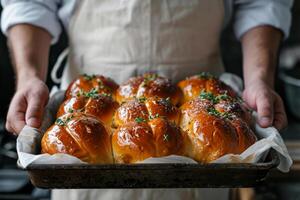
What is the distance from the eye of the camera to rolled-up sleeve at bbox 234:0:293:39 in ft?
5.59

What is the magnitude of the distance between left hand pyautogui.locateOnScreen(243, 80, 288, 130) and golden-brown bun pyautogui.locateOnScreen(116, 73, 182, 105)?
20 centimetres

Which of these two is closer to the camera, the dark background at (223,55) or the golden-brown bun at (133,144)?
the golden-brown bun at (133,144)

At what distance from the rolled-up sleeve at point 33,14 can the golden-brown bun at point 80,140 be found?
1.92ft

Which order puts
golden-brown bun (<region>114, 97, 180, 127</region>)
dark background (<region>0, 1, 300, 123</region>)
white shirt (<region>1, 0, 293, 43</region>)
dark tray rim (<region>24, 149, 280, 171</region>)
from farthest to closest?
dark background (<region>0, 1, 300, 123</region>)
white shirt (<region>1, 0, 293, 43</region>)
golden-brown bun (<region>114, 97, 180, 127</region>)
dark tray rim (<region>24, 149, 280, 171</region>)

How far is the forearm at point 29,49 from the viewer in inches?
63.1

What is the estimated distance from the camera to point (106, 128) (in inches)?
49.0

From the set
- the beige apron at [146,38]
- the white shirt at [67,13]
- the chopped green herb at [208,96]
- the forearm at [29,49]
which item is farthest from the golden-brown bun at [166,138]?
the white shirt at [67,13]

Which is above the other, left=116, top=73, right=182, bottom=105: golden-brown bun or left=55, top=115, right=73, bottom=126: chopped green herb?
left=55, top=115, right=73, bottom=126: chopped green herb

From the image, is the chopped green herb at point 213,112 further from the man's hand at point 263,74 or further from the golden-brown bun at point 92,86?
the golden-brown bun at point 92,86

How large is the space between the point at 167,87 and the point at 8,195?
0.95m

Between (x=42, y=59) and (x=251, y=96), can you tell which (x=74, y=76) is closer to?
(x=42, y=59)

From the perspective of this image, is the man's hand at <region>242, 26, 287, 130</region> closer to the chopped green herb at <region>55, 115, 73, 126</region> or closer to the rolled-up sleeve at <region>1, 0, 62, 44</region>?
the chopped green herb at <region>55, 115, 73, 126</region>

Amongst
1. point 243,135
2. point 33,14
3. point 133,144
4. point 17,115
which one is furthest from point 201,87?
point 33,14

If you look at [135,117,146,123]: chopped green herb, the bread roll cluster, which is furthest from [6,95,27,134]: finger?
[135,117,146,123]: chopped green herb
